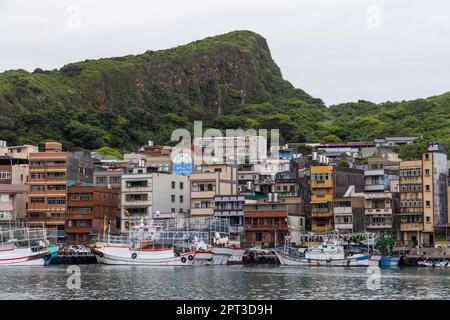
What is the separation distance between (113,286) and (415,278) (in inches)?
1101

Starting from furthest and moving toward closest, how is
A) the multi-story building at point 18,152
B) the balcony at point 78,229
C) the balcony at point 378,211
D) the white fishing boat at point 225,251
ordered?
1. the multi-story building at point 18,152
2. the balcony at point 78,229
3. the balcony at point 378,211
4. the white fishing boat at point 225,251

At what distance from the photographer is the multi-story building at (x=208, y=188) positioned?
11781 centimetres

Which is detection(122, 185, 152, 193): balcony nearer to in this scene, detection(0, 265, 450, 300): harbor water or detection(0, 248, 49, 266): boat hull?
detection(0, 248, 49, 266): boat hull

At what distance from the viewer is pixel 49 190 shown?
120 metres

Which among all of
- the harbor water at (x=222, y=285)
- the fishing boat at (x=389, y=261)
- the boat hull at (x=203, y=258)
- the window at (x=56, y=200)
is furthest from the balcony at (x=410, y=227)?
the window at (x=56, y=200)

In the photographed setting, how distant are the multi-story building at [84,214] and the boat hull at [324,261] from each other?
1094 inches

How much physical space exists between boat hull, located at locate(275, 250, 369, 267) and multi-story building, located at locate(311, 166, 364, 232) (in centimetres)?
1363

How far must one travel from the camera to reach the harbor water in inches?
2211

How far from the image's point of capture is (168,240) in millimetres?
101250

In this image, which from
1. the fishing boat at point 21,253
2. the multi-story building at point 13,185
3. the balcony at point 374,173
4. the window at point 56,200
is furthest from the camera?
the window at point 56,200

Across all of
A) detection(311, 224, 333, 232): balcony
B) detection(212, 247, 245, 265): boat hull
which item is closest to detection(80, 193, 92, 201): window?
detection(212, 247, 245, 265): boat hull

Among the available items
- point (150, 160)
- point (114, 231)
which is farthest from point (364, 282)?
point (150, 160)

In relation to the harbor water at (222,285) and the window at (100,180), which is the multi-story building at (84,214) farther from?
the harbor water at (222,285)

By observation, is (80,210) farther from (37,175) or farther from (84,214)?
(37,175)
